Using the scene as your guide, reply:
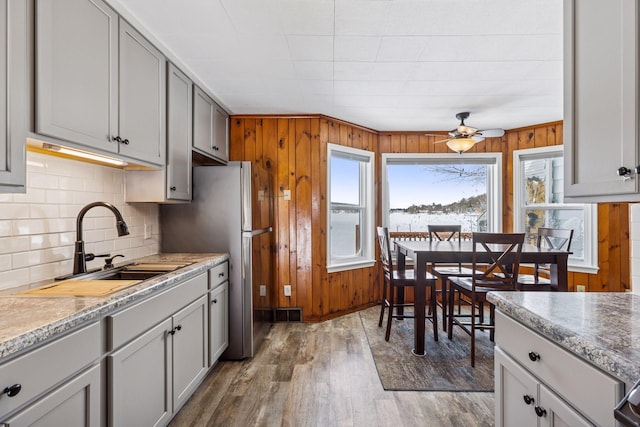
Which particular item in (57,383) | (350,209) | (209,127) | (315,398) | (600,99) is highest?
(209,127)

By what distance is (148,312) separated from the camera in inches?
63.8

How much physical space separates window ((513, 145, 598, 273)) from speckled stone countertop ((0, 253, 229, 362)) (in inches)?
174

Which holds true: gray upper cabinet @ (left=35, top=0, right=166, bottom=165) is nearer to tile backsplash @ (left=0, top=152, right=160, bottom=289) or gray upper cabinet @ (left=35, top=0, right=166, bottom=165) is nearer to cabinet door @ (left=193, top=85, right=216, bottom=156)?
tile backsplash @ (left=0, top=152, right=160, bottom=289)

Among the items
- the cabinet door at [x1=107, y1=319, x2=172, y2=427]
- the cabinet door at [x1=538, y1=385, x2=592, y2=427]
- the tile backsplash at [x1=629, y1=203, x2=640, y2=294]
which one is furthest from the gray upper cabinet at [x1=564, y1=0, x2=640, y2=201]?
the cabinet door at [x1=107, y1=319, x2=172, y2=427]

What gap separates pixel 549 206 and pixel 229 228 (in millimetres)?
3928

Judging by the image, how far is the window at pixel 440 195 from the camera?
453cm

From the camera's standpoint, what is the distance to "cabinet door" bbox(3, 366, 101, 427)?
978mm

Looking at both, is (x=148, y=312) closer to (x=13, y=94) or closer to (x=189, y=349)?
(x=189, y=349)

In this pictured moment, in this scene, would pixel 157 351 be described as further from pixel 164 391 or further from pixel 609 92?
pixel 609 92

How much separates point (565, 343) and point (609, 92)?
794mm

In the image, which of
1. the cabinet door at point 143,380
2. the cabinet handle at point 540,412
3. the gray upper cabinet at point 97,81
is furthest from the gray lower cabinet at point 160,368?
the cabinet handle at point 540,412

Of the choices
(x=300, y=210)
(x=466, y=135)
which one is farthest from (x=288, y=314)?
(x=466, y=135)

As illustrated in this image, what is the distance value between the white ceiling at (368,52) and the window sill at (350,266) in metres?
1.80

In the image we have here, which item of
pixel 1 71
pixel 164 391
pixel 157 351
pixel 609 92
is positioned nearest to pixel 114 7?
pixel 1 71
